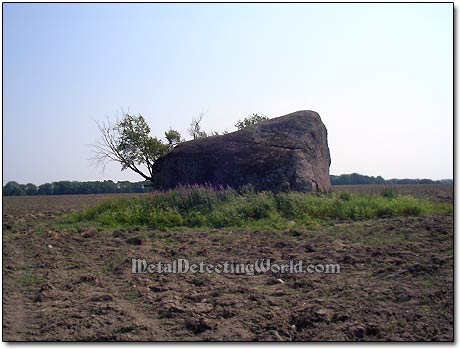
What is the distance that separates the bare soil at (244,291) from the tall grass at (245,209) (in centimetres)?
174

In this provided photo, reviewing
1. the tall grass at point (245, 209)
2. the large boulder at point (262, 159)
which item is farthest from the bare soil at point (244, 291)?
the large boulder at point (262, 159)

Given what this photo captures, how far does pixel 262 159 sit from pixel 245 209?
2.82m

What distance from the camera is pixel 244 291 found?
6277mm

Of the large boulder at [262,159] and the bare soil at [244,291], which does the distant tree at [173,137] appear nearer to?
the large boulder at [262,159]

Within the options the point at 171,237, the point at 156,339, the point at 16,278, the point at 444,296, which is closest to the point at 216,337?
the point at 156,339

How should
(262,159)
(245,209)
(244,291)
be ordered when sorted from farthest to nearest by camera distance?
1. (262,159)
2. (245,209)
3. (244,291)

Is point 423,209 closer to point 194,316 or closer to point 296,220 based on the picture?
point 296,220

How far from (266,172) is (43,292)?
901 cm

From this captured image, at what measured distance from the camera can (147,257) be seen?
850 centimetres

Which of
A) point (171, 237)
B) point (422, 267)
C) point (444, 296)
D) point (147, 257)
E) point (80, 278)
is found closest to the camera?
point (444, 296)

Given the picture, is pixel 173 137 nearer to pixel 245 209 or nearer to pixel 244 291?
pixel 245 209

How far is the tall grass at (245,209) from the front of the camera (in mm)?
11594

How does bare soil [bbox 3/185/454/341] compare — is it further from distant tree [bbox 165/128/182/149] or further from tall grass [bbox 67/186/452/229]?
distant tree [bbox 165/128/182/149]

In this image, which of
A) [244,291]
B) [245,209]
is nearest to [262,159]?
[245,209]
